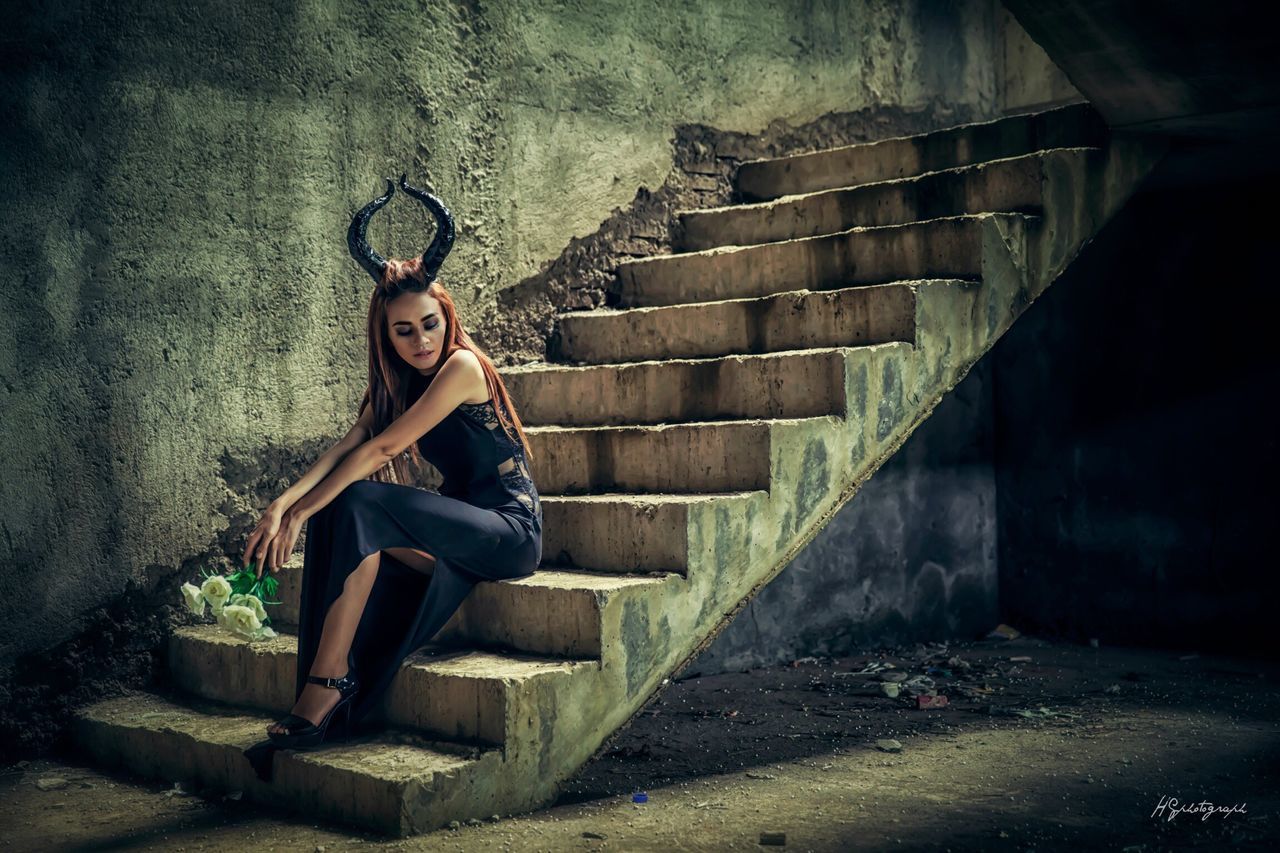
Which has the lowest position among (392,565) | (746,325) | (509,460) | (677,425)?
(392,565)

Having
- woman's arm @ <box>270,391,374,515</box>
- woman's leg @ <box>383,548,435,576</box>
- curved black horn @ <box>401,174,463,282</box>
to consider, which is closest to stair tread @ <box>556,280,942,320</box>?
curved black horn @ <box>401,174,463,282</box>

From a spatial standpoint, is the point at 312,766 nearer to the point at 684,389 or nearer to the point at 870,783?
the point at 870,783

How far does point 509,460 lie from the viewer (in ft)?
13.0

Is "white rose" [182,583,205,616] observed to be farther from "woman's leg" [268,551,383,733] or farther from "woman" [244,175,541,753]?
"woman's leg" [268,551,383,733]

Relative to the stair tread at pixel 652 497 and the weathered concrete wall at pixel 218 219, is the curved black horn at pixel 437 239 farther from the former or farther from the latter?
the weathered concrete wall at pixel 218 219

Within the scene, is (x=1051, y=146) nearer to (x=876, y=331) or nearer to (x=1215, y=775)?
(x=876, y=331)

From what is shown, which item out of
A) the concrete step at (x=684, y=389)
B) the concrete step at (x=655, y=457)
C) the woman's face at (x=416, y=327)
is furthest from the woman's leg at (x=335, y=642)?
the concrete step at (x=684, y=389)

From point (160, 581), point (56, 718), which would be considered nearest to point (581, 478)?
point (160, 581)

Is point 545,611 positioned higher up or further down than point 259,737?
higher up

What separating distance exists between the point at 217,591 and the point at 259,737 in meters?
0.73

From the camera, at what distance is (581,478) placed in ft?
15.0

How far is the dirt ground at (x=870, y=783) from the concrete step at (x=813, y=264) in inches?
66.4

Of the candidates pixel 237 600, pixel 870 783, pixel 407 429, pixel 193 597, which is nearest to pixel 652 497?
pixel 407 429

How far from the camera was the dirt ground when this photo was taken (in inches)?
130
